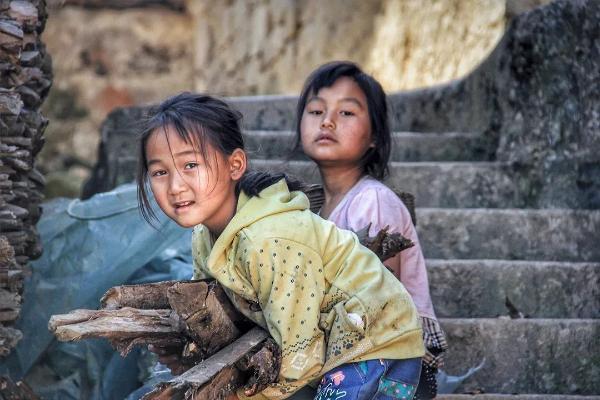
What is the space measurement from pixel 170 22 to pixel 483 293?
21.4 ft

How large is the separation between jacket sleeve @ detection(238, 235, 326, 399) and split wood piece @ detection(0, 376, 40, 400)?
1.08 m

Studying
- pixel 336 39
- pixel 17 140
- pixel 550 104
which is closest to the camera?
pixel 17 140

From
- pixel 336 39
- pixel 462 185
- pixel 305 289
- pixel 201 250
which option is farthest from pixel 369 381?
pixel 336 39

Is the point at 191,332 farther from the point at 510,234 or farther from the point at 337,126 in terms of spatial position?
the point at 510,234

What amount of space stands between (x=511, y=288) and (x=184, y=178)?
1737 millimetres

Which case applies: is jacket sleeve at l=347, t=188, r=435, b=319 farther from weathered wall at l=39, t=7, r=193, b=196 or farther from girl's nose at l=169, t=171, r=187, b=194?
weathered wall at l=39, t=7, r=193, b=196

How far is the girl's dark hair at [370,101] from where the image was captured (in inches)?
132

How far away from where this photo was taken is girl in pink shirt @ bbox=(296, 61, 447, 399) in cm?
317

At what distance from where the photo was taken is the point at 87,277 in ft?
12.0

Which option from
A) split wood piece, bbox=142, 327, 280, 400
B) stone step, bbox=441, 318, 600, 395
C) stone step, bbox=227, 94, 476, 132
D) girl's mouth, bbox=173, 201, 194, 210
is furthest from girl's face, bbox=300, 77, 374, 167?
stone step, bbox=227, 94, 476, 132

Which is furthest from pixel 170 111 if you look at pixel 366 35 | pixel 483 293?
pixel 366 35

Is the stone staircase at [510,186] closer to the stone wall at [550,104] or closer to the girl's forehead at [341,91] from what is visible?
the stone wall at [550,104]

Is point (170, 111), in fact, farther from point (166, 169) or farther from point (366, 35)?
point (366, 35)

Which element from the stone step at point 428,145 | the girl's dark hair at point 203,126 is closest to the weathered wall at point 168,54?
the stone step at point 428,145
